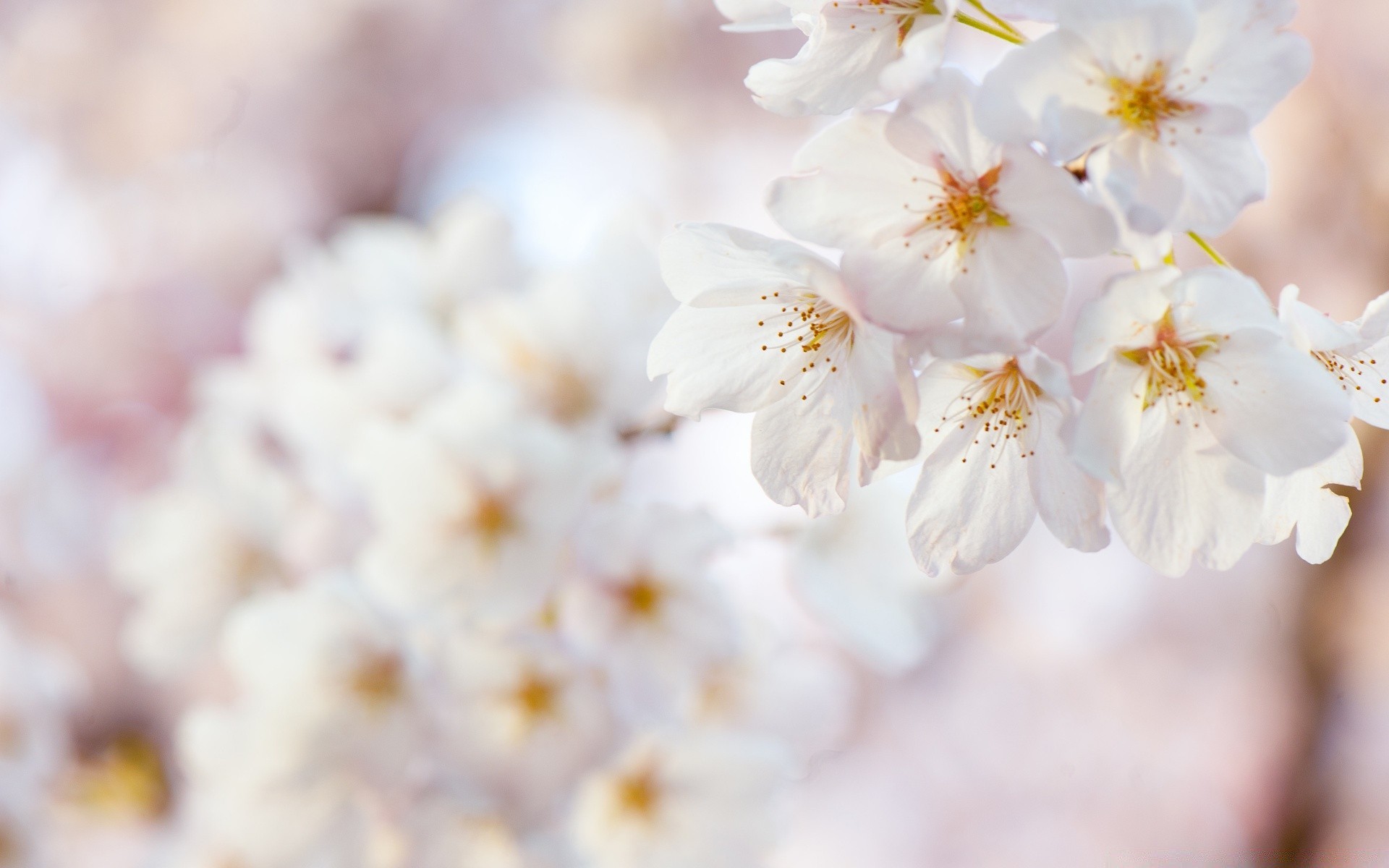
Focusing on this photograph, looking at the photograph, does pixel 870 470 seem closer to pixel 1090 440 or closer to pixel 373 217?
pixel 1090 440

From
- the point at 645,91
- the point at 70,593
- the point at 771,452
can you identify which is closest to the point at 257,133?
the point at 645,91

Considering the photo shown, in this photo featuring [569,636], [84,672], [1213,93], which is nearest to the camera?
[1213,93]

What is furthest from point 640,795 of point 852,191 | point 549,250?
point 549,250

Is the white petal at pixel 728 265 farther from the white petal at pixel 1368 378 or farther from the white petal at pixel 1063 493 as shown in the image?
the white petal at pixel 1368 378

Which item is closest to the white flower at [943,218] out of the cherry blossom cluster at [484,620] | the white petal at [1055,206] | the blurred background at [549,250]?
the white petal at [1055,206]

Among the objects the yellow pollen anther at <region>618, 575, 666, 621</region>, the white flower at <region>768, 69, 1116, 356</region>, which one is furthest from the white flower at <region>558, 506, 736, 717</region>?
the white flower at <region>768, 69, 1116, 356</region>

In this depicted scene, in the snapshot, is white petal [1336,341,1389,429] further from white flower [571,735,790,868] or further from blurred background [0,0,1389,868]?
blurred background [0,0,1389,868]

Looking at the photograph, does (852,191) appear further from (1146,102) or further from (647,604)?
(647,604)
